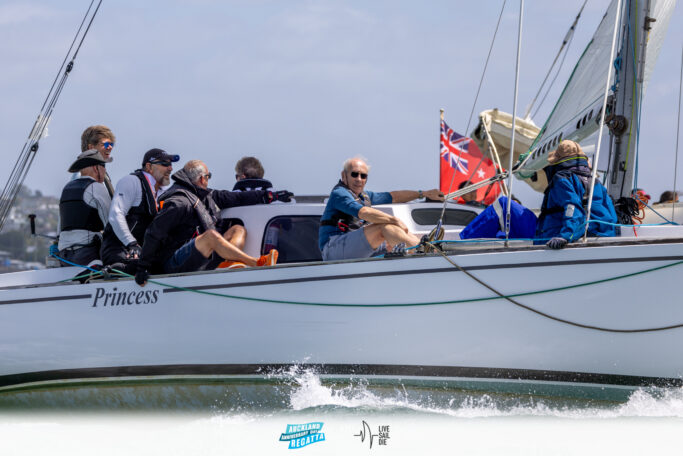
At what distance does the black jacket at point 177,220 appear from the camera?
6875 mm

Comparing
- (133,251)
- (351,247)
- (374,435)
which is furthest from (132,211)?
(374,435)

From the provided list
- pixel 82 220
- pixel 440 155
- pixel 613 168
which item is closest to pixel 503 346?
pixel 613 168

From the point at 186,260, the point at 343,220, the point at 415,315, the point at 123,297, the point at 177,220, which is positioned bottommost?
the point at 123,297

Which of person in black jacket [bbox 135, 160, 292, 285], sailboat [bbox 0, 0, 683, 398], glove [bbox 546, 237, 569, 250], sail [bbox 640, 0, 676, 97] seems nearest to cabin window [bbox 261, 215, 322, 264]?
sailboat [bbox 0, 0, 683, 398]

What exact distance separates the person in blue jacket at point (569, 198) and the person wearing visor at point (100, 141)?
3.94 m

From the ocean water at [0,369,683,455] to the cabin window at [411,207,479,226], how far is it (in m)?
2.13

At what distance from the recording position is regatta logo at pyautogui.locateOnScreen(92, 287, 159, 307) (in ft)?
21.9

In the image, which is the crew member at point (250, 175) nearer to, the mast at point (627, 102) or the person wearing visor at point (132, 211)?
the person wearing visor at point (132, 211)

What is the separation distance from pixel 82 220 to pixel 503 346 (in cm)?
399

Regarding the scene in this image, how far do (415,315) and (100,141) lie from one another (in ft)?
11.6

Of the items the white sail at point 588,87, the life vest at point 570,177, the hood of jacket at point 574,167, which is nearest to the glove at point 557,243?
the life vest at point 570,177

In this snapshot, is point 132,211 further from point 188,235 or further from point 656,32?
point 656,32

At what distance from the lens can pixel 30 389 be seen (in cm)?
720

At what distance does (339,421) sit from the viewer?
5766 mm
